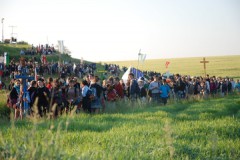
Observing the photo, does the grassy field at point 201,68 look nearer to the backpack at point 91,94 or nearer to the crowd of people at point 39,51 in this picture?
the crowd of people at point 39,51

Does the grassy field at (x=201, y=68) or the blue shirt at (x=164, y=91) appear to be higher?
the grassy field at (x=201, y=68)

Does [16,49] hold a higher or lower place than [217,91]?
higher

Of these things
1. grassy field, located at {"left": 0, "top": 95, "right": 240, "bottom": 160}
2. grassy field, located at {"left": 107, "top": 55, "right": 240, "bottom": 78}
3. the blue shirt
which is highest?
grassy field, located at {"left": 107, "top": 55, "right": 240, "bottom": 78}

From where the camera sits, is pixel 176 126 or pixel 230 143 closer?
pixel 230 143

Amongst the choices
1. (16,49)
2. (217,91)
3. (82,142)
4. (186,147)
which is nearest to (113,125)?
(82,142)

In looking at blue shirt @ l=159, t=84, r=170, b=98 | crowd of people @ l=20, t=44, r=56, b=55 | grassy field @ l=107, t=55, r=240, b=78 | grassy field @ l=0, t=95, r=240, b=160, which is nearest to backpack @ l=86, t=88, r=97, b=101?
grassy field @ l=0, t=95, r=240, b=160

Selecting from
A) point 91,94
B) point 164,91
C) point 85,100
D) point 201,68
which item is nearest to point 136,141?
point 91,94

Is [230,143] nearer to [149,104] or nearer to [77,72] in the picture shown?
[149,104]

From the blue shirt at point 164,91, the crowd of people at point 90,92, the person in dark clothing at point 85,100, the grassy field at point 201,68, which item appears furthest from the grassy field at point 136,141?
the grassy field at point 201,68

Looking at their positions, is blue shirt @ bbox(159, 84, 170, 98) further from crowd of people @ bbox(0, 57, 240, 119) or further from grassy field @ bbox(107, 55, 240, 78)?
grassy field @ bbox(107, 55, 240, 78)

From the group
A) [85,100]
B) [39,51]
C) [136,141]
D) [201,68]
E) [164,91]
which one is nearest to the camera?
[136,141]

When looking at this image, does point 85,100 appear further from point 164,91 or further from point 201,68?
point 201,68

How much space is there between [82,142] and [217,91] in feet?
78.1

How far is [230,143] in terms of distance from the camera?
Result: 24.6 feet
